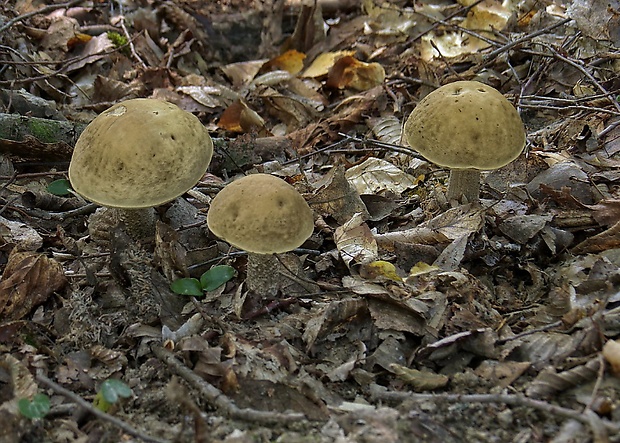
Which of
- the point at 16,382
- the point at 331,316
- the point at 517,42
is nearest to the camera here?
the point at 16,382

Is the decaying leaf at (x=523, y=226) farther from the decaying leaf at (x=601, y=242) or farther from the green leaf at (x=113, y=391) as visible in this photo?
the green leaf at (x=113, y=391)

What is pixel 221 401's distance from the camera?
223cm

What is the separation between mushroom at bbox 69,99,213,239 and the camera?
2.72 m

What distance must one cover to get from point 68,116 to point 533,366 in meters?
4.37

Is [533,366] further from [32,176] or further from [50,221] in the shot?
[32,176]

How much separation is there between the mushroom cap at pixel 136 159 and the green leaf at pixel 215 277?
1.50ft

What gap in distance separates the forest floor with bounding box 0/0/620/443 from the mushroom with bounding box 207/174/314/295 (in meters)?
0.43

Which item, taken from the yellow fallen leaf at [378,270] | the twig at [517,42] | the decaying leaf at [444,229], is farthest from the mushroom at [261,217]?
the twig at [517,42]

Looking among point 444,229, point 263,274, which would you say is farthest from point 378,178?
point 263,274

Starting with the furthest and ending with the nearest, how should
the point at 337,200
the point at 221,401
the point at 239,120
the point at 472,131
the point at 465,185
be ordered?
the point at 239,120
the point at 337,200
the point at 465,185
the point at 472,131
the point at 221,401

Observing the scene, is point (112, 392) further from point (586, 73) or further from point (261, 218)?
point (586, 73)

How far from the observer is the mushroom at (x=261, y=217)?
2.53 meters

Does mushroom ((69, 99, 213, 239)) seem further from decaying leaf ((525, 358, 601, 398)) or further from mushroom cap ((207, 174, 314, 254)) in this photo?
decaying leaf ((525, 358, 601, 398))

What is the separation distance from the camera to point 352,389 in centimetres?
243
